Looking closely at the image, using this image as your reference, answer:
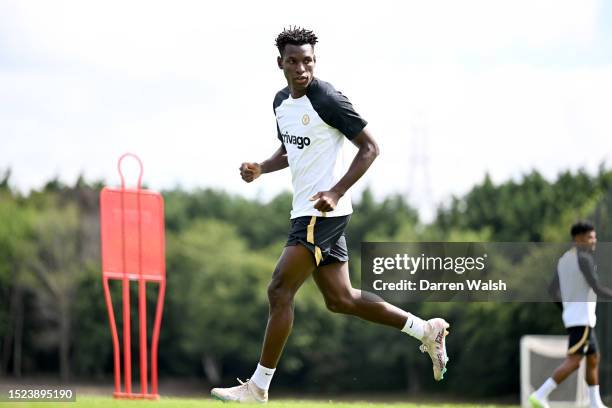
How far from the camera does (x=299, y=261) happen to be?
8.74 m

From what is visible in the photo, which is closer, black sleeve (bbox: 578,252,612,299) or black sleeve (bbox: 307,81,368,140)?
black sleeve (bbox: 307,81,368,140)

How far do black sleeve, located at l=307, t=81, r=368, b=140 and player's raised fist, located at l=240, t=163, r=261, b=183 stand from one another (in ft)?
3.48

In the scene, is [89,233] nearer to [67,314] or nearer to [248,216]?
[67,314]

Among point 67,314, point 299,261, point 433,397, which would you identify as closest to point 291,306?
point 299,261

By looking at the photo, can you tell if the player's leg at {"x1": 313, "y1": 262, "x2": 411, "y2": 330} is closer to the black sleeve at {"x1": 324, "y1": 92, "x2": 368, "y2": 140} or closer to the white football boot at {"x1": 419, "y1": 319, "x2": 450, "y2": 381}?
the white football boot at {"x1": 419, "y1": 319, "x2": 450, "y2": 381}

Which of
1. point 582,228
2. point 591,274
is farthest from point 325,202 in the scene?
point 582,228

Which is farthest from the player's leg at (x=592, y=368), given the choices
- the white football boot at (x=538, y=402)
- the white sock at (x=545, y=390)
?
the white football boot at (x=538, y=402)

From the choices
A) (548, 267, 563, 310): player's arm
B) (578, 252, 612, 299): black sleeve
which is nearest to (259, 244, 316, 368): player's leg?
(578, 252, 612, 299): black sleeve

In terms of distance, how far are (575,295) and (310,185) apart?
5.33m

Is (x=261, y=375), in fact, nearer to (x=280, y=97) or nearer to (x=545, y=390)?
(x=280, y=97)

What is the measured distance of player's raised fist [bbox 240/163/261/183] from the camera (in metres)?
9.56

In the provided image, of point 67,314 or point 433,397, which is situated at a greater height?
point 67,314

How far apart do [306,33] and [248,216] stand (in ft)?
225

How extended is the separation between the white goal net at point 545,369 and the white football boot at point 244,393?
62.9 ft
